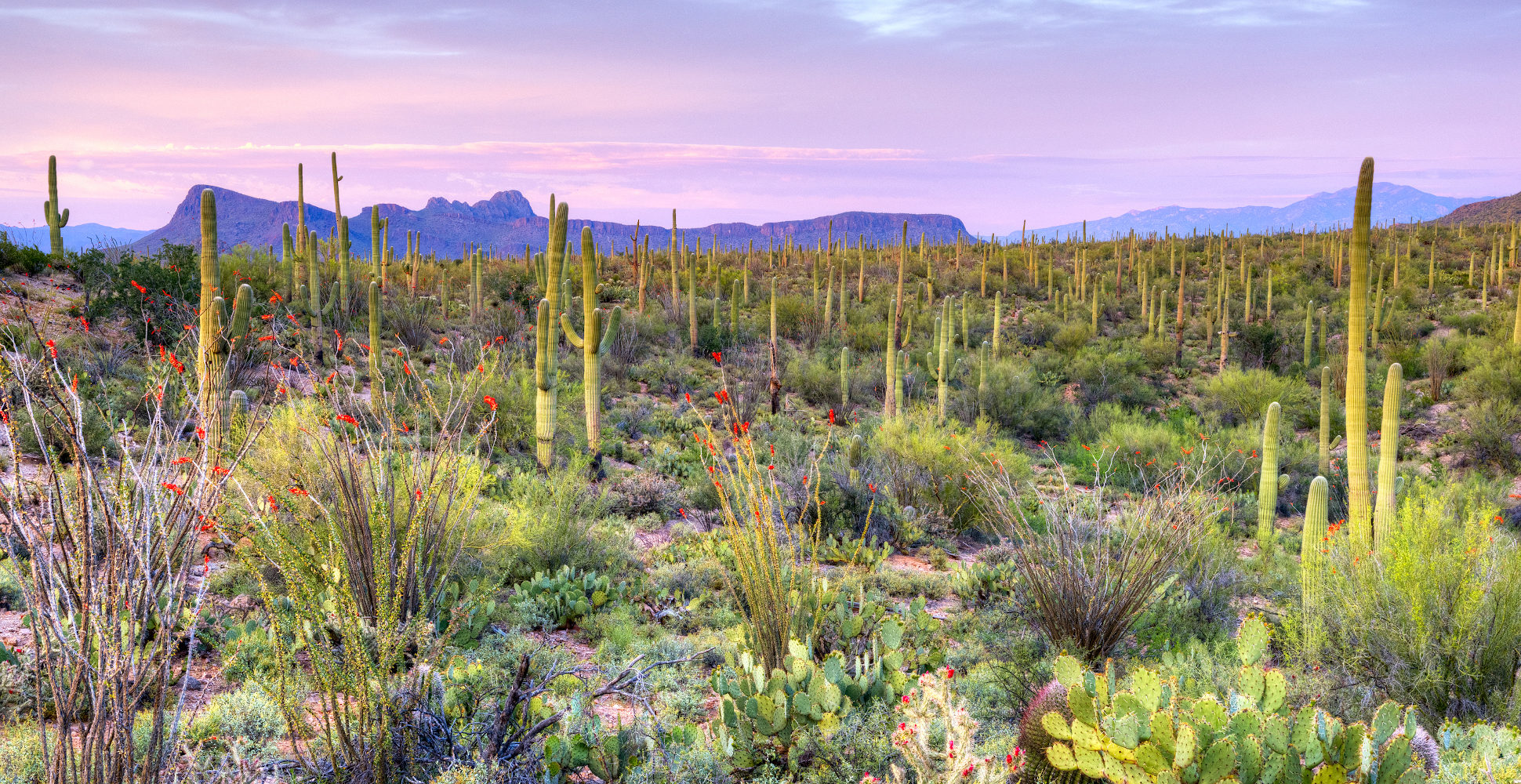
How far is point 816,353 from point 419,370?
30.2 feet

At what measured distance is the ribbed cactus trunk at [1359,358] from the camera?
7.13 metres

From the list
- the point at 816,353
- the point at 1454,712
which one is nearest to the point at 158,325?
the point at 816,353

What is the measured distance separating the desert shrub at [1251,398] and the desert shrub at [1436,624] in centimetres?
1155

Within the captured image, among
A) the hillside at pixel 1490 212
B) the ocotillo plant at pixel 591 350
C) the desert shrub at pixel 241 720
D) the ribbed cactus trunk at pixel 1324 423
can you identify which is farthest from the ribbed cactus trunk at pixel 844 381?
the hillside at pixel 1490 212

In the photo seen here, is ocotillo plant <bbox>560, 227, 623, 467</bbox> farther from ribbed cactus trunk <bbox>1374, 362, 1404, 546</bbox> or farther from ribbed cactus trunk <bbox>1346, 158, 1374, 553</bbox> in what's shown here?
ribbed cactus trunk <bbox>1374, 362, 1404, 546</bbox>

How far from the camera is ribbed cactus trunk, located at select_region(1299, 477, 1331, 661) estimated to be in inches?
192

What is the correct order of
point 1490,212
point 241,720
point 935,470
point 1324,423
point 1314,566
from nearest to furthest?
point 241,720 → point 1314,566 → point 935,470 → point 1324,423 → point 1490,212

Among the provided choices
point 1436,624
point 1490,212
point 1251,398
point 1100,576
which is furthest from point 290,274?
point 1490,212

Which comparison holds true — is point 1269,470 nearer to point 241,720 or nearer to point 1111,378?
point 1111,378

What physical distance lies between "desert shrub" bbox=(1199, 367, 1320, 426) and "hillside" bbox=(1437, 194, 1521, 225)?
186 ft

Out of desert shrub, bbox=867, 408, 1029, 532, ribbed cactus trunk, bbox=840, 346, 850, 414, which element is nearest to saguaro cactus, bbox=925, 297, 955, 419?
ribbed cactus trunk, bbox=840, 346, 850, 414

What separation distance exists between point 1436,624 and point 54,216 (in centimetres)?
2232

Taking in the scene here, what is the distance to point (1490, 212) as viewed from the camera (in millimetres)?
66375

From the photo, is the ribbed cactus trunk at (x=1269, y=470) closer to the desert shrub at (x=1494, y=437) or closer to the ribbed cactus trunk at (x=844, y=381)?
the desert shrub at (x=1494, y=437)
